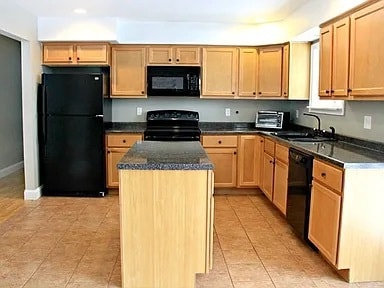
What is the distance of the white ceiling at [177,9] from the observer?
433 cm

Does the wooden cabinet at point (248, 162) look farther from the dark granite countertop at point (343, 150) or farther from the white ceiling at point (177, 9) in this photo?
the white ceiling at point (177, 9)

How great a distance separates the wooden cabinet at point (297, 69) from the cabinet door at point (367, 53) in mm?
1816

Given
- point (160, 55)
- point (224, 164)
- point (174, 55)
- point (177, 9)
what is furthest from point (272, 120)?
point (177, 9)

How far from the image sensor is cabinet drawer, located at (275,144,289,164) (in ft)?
13.4

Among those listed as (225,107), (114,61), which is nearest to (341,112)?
(225,107)

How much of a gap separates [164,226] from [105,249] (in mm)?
1051

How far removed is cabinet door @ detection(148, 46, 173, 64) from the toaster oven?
148cm

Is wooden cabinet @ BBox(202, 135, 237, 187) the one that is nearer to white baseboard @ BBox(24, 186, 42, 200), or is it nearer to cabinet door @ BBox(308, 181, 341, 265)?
cabinet door @ BBox(308, 181, 341, 265)

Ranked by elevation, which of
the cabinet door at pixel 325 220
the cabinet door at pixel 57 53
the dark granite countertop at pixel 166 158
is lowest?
the cabinet door at pixel 325 220

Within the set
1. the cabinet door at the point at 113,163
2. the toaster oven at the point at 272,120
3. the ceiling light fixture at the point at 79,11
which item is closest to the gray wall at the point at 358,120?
the toaster oven at the point at 272,120

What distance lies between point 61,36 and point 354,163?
3.98 m

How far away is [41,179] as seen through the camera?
17.4 feet

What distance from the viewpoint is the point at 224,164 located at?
210 inches

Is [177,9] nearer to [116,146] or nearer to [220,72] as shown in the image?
[220,72]
